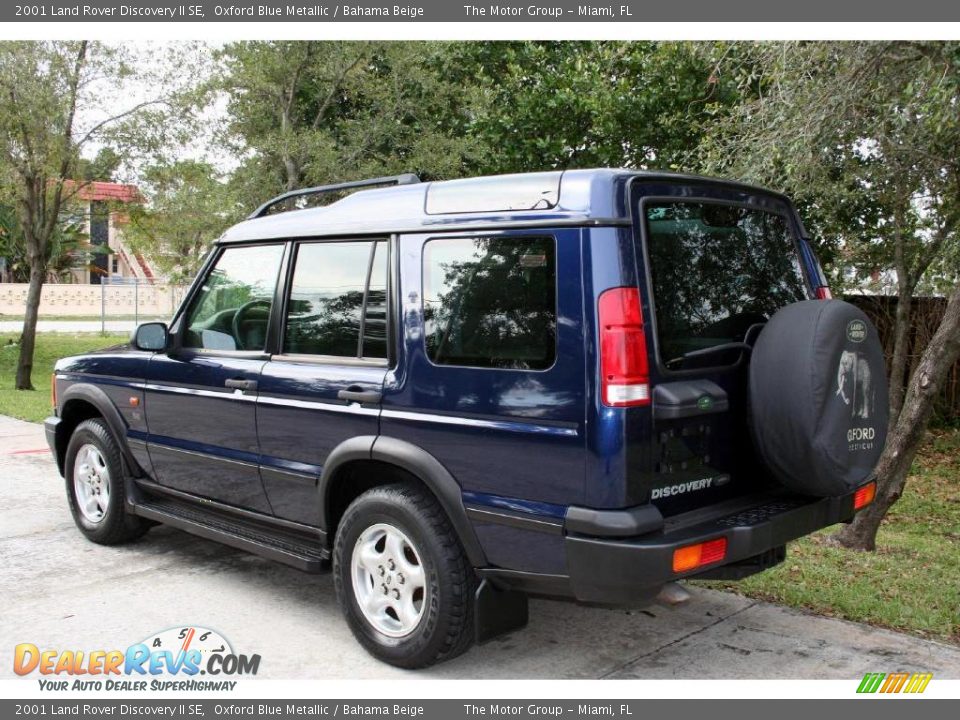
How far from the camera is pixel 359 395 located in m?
4.06

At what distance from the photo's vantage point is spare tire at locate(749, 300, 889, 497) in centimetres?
359

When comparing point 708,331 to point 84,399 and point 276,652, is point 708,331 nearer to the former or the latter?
point 276,652

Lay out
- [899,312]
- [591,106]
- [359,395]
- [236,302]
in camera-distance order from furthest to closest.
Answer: [591,106]
[899,312]
[236,302]
[359,395]

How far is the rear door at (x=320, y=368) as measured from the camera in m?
4.14

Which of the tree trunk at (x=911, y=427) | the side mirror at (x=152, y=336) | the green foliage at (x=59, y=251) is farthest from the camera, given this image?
the green foliage at (x=59, y=251)

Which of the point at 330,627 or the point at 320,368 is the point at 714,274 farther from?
the point at 330,627

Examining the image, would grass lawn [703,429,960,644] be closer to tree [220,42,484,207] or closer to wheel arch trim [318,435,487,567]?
wheel arch trim [318,435,487,567]

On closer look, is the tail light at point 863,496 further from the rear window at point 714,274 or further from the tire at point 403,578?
the tire at point 403,578

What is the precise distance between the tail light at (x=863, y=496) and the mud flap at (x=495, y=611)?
62.0 inches

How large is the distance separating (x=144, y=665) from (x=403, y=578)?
1.25 meters

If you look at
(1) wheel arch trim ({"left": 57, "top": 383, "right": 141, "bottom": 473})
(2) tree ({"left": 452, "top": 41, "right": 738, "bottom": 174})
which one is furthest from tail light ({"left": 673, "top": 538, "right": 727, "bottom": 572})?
(2) tree ({"left": 452, "top": 41, "right": 738, "bottom": 174})

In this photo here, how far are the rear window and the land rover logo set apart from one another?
43 centimetres

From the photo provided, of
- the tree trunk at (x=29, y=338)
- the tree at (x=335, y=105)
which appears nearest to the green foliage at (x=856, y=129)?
the tree at (x=335, y=105)

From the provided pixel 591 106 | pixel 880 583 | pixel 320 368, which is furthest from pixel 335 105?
pixel 880 583
